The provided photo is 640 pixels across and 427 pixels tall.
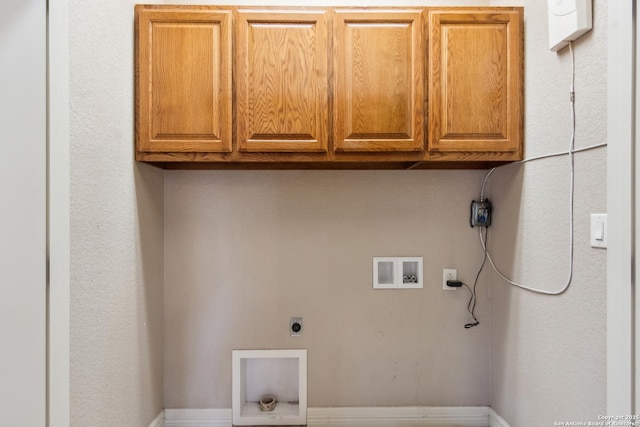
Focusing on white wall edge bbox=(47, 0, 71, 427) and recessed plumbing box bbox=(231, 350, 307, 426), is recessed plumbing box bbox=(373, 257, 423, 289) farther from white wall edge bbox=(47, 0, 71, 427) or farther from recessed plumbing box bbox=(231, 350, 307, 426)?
white wall edge bbox=(47, 0, 71, 427)

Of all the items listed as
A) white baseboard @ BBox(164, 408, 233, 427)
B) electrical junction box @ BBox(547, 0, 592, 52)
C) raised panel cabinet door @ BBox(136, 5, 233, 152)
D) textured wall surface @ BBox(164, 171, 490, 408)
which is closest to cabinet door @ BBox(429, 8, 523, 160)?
electrical junction box @ BBox(547, 0, 592, 52)

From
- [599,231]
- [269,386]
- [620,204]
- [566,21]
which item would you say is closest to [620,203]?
[620,204]

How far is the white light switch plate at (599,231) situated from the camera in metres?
1.12

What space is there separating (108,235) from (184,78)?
0.72 metres

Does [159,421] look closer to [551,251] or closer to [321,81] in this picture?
[321,81]

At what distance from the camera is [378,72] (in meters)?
1.52

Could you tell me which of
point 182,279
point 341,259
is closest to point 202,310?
point 182,279

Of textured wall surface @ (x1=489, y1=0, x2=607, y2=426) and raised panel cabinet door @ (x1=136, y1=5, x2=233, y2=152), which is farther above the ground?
raised panel cabinet door @ (x1=136, y1=5, x2=233, y2=152)

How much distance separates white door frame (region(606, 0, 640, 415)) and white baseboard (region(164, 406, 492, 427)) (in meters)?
0.96

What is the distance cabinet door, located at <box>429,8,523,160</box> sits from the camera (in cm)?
152

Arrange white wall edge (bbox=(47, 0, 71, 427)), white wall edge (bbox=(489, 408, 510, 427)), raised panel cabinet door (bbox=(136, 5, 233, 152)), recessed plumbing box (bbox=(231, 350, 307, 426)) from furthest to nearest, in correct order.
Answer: recessed plumbing box (bbox=(231, 350, 307, 426)) → white wall edge (bbox=(489, 408, 510, 427)) → raised panel cabinet door (bbox=(136, 5, 233, 152)) → white wall edge (bbox=(47, 0, 71, 427))

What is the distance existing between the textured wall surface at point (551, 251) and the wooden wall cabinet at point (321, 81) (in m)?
0.15

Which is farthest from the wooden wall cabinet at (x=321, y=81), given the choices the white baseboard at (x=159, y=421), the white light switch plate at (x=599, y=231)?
the white baseboard at (x=159, y=421)
